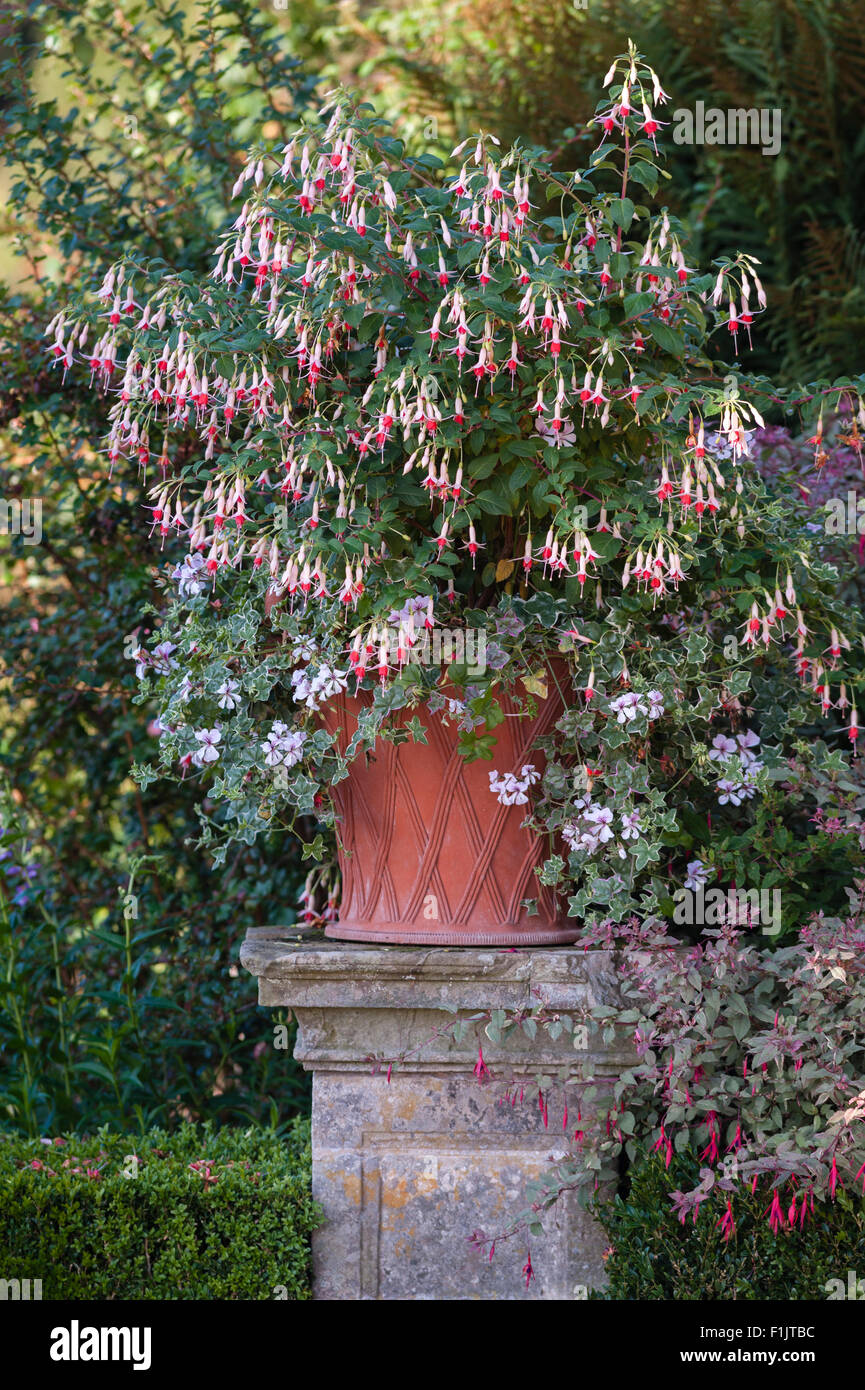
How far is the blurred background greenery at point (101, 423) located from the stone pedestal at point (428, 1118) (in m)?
0.69

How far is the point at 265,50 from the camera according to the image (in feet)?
11.7

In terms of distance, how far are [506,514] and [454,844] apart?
62 cm

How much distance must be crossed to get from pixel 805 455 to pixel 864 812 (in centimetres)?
99

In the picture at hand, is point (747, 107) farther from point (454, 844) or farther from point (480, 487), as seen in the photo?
point (454, 844)

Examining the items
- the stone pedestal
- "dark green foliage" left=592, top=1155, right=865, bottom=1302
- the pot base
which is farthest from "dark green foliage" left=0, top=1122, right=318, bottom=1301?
"dark green foliage" left=592, top=1155, right=865, bottom=1302

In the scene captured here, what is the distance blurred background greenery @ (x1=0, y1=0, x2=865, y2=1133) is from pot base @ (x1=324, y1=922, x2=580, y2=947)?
73cm

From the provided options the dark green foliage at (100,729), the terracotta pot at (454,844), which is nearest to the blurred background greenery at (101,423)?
the dark green foliage at (100,729)

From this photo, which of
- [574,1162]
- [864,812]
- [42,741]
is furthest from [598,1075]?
[42,741]

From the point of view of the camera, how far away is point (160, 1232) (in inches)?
92.9

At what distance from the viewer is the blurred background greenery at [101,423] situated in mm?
3225

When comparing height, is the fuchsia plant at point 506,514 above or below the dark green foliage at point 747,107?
below

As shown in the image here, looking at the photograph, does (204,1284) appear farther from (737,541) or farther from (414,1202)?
(737,541)

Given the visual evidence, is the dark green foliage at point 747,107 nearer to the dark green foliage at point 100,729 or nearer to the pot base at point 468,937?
the dark green foliage at point 100,729

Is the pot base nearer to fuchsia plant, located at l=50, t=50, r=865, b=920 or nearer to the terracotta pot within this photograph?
the terracotta pot
